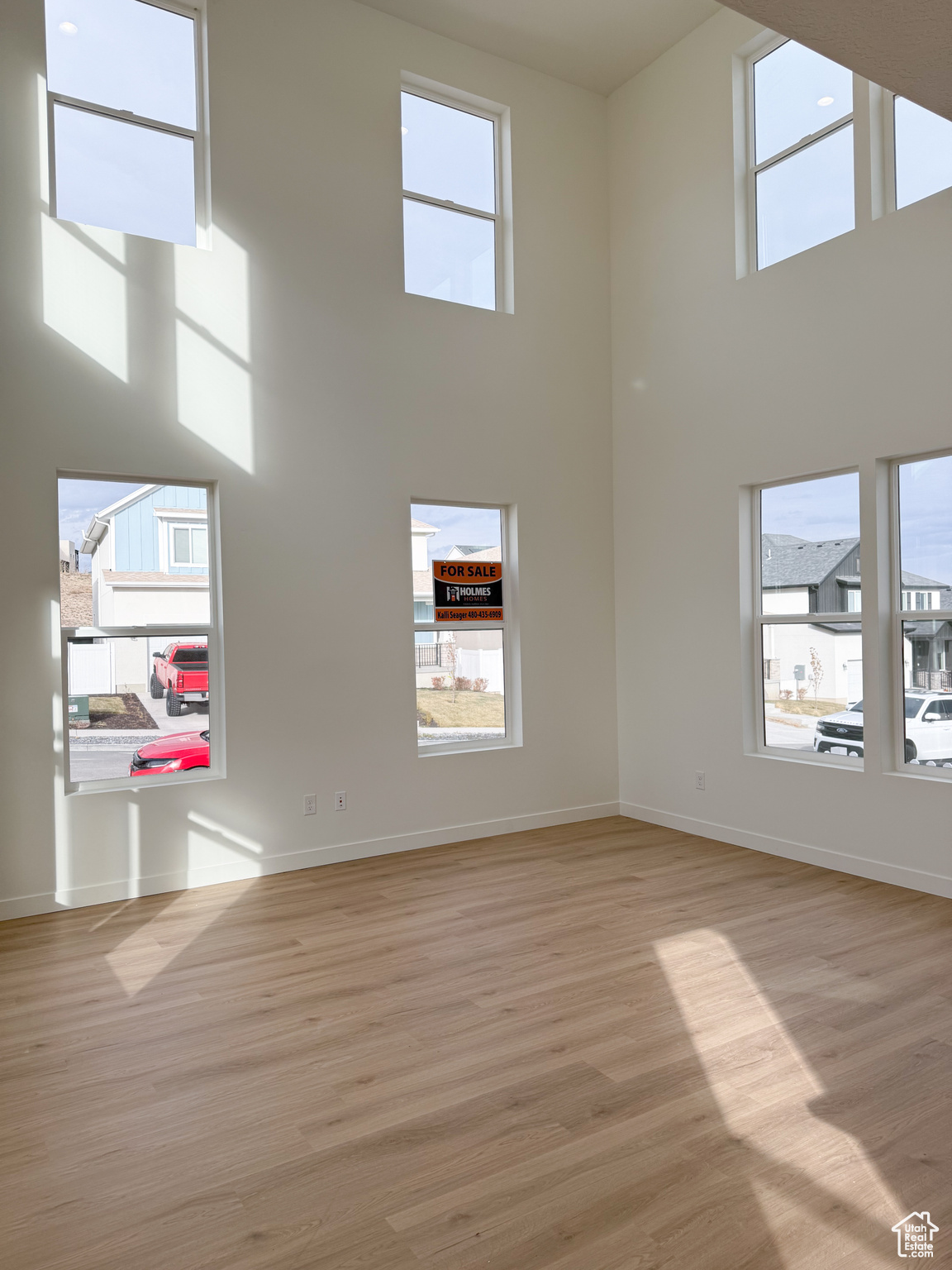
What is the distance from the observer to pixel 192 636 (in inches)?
191

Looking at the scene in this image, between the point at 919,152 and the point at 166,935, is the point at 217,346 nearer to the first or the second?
the point at 166,935

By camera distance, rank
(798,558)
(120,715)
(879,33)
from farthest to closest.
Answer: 1. (798,558)
2. (120,715)
3. (879,33)

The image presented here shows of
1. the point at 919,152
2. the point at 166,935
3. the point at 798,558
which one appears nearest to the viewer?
the point at 166,935

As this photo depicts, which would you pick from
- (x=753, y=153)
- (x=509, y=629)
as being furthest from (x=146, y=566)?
(x=753, y=153)

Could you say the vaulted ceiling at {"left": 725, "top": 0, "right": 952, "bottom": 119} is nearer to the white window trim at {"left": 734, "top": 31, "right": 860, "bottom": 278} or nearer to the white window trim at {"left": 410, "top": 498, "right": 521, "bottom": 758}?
the white window trim at {"left": 734, "top": 31, "right": 860, "bottom": 278}

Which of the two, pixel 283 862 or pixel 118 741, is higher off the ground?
pixel 118 741

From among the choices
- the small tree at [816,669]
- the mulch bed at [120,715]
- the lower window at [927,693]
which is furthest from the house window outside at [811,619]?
the mulch bed at [120,715]

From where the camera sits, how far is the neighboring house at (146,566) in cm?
461

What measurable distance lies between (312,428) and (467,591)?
1.47 m

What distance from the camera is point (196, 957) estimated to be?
12.2ft

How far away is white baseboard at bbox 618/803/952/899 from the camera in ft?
14.2

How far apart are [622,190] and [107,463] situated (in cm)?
413

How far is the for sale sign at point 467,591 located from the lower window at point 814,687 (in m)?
1.77

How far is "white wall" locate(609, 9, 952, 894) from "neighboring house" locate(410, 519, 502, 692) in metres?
1.04
